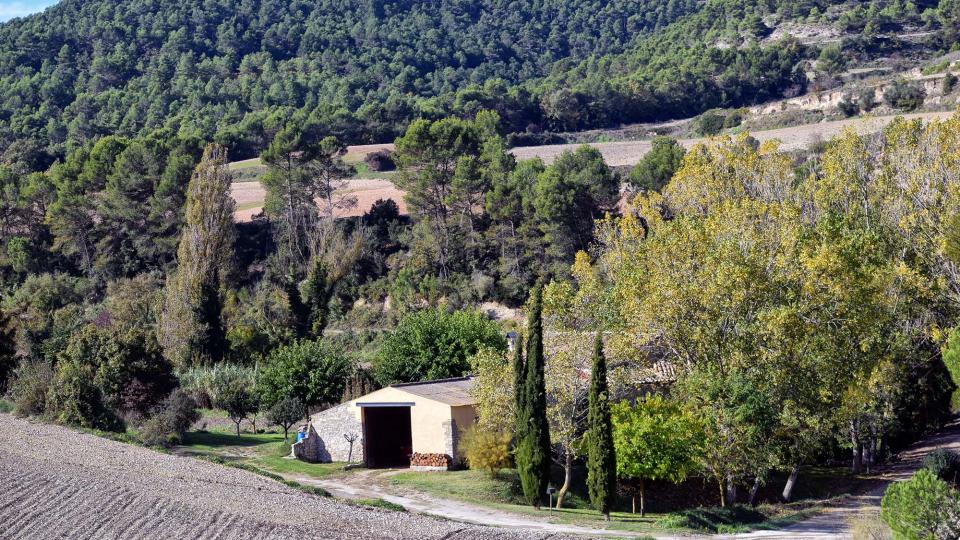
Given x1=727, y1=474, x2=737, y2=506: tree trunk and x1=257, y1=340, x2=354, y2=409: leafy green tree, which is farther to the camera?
x1=257, y1=340, x2=354, y2=409: leafy green tree

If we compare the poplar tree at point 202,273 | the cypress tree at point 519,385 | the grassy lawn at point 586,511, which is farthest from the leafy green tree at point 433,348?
the poplar tree at point 202,273

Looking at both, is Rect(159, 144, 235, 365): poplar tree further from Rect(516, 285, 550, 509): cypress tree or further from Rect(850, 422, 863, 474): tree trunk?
Rect(850, 422, 863, 474): tree trunk

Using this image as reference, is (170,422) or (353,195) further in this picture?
(353,195)

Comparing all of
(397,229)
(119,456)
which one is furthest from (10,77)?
(119,456)

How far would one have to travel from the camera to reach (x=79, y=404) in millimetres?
32594

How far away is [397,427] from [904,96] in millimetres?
51666

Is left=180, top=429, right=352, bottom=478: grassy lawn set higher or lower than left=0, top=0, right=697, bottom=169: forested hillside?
lower

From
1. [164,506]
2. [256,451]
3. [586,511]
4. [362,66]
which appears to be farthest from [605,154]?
[164,506]

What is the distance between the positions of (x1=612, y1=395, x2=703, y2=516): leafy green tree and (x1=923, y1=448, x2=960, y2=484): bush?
6799mm

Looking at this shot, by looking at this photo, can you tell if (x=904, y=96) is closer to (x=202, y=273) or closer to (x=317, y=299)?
(x=317, y=299)

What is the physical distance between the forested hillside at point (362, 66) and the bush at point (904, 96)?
20.3 meters

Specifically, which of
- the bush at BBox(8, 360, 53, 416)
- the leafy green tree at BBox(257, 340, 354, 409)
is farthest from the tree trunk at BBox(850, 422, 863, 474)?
the bush at BBox(8, 360, 53, 416)

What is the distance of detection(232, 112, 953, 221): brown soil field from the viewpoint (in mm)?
65938

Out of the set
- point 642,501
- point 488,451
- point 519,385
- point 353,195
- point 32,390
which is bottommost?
point 642,501
